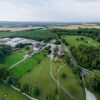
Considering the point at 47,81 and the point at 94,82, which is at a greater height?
the point at 94,82

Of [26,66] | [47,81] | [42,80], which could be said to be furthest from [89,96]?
[26,66]

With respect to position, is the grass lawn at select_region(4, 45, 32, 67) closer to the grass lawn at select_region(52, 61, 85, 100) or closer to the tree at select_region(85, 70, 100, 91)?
the grass lawn at select_region(52, 61, 85, 100)

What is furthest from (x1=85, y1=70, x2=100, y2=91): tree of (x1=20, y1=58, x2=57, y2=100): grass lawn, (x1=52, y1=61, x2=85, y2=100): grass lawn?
(x1=20, y1=58, x2=57, y2=100): grass lawn

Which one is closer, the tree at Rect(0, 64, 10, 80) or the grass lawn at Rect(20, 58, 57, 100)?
the grass lawn at Rect(20, 58, 57, 100)

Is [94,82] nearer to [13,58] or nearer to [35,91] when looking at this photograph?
[35,91]

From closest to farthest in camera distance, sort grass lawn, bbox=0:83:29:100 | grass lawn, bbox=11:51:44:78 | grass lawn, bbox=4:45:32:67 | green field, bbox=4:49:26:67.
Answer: grass lawn, bbox=0:83:29:100
grass lawn, bbox=11:51:44:78
green field, bbox=4:49:26:67
grass lawn, bbox=4:45:32:67
